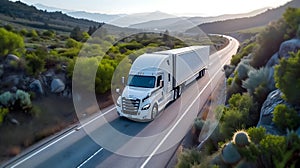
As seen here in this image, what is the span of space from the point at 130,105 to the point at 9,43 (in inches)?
514

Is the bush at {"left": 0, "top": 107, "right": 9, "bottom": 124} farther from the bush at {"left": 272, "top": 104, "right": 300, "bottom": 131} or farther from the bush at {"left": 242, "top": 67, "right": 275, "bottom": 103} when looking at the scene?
the bush at {"left": 272, "top": 104, "right": 300, "bottom": 131}

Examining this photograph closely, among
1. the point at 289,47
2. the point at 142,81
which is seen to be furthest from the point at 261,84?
the point at 142,81

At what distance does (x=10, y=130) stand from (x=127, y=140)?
603 centimetres

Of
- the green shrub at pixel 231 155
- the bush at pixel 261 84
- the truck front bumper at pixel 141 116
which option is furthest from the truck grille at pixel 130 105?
the green shrub at pixel 231 155

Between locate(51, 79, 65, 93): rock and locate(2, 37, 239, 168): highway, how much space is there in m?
3.89

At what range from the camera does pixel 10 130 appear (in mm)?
14016

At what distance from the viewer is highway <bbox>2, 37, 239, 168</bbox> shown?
36.3 feet

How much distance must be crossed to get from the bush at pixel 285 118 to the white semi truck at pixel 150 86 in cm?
829

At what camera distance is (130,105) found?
15.7 metres

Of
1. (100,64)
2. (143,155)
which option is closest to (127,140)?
(143,155)

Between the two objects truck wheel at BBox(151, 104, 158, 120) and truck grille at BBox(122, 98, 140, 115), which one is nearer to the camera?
truck grille at BBox(122, 98, 140, 115)

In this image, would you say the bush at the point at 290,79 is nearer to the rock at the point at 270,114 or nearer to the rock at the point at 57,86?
the rock at the point at 270,114

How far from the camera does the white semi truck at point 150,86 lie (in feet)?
51.3

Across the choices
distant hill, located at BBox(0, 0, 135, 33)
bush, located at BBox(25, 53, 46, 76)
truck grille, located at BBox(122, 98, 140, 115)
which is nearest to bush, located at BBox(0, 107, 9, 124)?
bush, located at BBox(25, 53, 46, 76)
